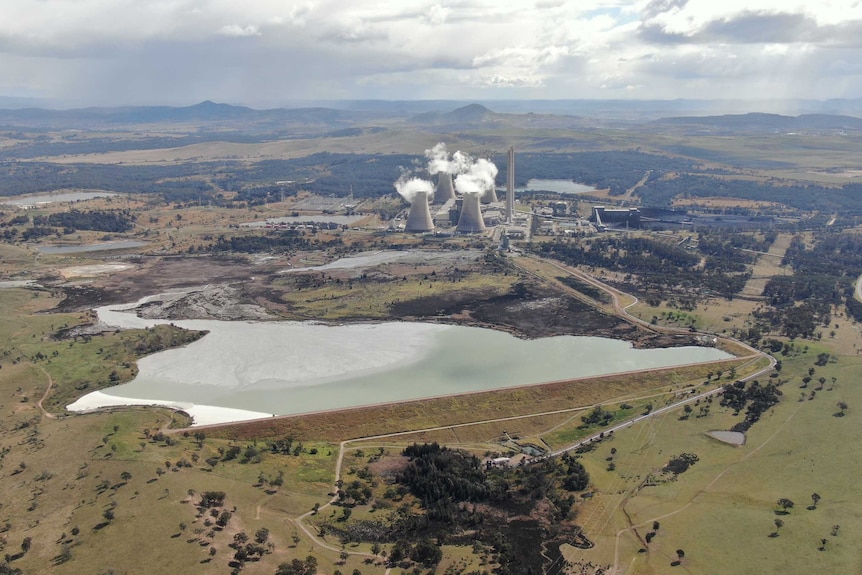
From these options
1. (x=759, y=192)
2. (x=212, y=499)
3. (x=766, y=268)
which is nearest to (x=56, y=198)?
(x=212, y=499)

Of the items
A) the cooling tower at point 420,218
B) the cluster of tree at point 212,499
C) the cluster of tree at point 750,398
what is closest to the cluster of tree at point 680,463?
the cluster of tree at point 750,398

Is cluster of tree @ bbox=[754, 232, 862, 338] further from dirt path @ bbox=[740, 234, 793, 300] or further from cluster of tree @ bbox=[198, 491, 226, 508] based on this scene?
cluster of tree @ bbox=[198, 491, 226, 508]

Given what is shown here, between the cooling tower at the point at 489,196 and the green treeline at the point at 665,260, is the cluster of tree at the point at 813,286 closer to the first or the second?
the green treeline at the point at 665,260

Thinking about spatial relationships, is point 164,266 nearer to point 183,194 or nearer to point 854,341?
point 183,194

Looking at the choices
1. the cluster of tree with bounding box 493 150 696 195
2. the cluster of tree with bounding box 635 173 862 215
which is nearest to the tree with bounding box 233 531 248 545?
the cluster of tree with bounding box 635 173 862 215

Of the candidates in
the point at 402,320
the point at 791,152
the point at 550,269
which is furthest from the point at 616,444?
the point at 791,152

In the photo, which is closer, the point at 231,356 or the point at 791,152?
the point at 231,356

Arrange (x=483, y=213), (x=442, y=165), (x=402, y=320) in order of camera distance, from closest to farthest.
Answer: (x=402, y=320)
(x=483, y=213)
(x=442, y=165)
